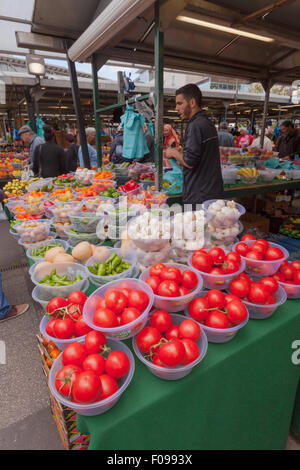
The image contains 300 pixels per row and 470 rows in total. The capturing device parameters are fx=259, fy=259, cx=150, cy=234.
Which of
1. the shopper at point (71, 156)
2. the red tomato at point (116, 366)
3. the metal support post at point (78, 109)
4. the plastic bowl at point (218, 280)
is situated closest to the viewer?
the red tomato at point (116, 366)

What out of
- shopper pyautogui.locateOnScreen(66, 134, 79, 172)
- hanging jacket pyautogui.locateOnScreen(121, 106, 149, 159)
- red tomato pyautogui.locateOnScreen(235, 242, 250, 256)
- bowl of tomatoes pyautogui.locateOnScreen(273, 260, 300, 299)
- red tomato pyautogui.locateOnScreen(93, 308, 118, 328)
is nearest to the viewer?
red tomato pyautogui.locateOnScreen(93, 308, 118, 328)

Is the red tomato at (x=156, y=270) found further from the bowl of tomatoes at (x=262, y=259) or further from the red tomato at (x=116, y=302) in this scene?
the bowl of tomatoes at (x=262, y=259)

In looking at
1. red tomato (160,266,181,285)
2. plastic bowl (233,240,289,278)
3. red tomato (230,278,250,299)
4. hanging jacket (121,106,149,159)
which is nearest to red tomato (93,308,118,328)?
red tomato (160,266,181,285)

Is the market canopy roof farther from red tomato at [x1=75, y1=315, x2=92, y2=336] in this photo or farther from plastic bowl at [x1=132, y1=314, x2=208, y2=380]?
plastic bowl at [x1=132, y1=314, x2=208, y2=380]

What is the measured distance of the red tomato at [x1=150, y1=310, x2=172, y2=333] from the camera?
1.31m

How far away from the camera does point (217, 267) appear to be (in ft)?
5.65

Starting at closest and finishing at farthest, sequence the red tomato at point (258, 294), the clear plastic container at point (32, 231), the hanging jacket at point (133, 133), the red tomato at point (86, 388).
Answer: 1. the red tomato at point (86, 388)
2. the red tomato at point (258, 294)
3. the clear plastic container at point (32, 231)
4. the hanging jacket at point (133, 133)

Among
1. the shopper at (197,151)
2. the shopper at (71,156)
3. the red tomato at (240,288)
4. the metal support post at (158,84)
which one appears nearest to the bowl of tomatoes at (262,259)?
the red tomato at (240,288)

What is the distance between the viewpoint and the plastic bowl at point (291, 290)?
1720 millimetres

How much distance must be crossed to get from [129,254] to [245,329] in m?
0.95

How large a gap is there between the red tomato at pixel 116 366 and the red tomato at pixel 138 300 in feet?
0.84

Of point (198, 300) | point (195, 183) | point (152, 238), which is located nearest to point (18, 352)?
point (152, 238)

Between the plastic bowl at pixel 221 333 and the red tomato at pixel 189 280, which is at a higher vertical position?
the red tomato at pixel 189 280

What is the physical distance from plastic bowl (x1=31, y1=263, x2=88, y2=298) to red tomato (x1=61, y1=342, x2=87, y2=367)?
1.89ft
